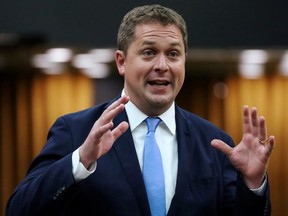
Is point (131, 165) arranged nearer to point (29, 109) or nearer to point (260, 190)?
point (260, 190)

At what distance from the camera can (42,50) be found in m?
6.38

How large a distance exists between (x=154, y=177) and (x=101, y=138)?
1.03 feet

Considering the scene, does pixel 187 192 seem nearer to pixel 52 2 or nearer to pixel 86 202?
pixel 86 202

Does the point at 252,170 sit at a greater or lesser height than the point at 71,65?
lesser

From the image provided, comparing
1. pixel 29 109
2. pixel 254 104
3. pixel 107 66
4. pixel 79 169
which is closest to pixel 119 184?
pixel 79 169

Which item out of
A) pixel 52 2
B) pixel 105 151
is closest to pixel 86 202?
pixel 105 151

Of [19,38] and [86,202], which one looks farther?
[19,38]

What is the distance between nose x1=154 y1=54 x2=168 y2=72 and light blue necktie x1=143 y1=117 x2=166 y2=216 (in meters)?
0.26

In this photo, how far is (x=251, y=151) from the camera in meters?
2.69

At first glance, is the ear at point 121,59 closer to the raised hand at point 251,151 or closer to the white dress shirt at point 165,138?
the white dress shirt at point 165,138

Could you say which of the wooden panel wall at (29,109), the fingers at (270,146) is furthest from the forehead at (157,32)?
the wooden panel wall at (29,109)

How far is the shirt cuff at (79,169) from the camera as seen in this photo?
257 cm

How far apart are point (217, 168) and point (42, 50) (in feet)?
12.3

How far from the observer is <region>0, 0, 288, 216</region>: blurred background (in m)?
5.70
